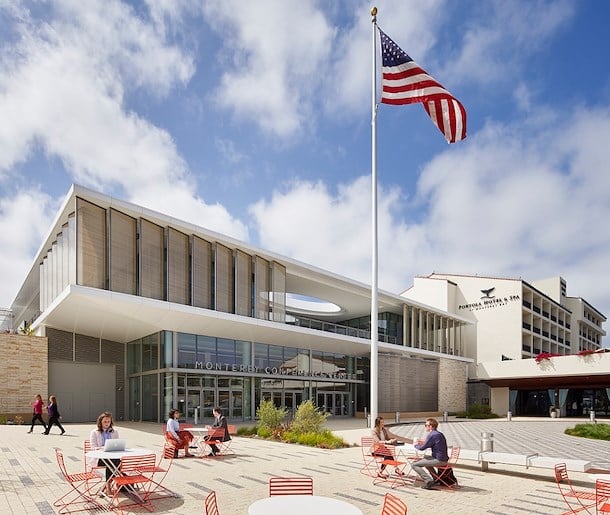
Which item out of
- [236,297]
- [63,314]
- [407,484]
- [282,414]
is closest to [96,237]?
[63,314]

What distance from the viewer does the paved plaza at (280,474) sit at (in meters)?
8.79

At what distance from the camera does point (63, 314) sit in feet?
79.7

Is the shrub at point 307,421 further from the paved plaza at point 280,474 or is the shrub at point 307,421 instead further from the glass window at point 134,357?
the glass window at point 134,357

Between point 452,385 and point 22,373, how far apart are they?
33.6m

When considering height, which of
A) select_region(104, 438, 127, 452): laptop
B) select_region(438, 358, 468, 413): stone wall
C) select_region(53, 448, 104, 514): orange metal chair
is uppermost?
select_region(104, 438, 127, 452): laptop

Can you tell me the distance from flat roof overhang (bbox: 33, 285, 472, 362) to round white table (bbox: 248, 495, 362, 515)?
667 inches

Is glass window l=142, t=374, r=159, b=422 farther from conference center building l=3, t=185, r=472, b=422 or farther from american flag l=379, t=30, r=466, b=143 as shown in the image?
american flag l=379, t=30, r=466, b=143

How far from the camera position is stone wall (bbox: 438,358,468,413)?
43406mm

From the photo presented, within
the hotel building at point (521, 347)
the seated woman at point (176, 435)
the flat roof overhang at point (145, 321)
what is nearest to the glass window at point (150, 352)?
the flat roof overhang at point (145, 321)

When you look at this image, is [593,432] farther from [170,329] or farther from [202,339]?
[170,329]

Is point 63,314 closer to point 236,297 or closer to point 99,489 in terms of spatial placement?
point 236,297

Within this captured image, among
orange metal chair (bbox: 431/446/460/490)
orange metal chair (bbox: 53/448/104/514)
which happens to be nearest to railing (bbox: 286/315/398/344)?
orange metal chair (bbox: 431/446/460/490)

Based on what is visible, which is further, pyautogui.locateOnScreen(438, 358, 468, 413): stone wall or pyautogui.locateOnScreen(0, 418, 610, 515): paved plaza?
pyautogui.locateOnScreen(438, 358, 468, 413): stone wall

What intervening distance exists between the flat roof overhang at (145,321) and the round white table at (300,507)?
1695cm
